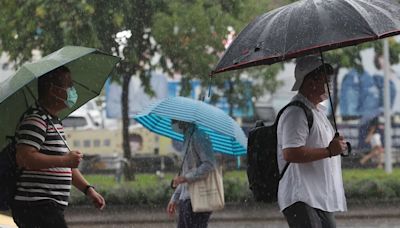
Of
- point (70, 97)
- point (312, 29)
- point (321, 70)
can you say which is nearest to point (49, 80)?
point (70, 97)

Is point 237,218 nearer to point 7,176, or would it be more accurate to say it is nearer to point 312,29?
point 312,29

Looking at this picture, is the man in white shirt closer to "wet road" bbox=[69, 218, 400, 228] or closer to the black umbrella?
the black umbrella

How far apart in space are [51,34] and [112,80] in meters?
2.89

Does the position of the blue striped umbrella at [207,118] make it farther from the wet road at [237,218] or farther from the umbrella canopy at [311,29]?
the wet road at [237,218]

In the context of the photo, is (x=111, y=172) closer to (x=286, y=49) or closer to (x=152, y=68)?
(x=152, y=68)

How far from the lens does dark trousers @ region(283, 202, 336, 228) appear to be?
15.2ft

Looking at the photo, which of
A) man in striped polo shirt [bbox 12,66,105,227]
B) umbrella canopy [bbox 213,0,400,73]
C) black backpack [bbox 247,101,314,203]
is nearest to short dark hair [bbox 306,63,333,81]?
umbrella canopy [bbox 213,0,400,73]

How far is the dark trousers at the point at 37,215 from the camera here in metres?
4.21

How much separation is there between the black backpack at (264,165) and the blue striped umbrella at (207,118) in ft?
6.65

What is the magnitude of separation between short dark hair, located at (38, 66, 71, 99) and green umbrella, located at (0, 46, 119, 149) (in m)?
0.06

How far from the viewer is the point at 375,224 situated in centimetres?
1201

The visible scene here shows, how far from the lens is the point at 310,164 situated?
15.4 feet

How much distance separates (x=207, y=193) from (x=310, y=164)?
2100 mm

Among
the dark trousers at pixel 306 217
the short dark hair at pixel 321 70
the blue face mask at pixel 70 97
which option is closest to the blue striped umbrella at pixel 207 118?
the short dark hair at pixel 321 70
